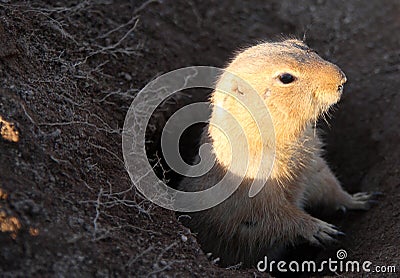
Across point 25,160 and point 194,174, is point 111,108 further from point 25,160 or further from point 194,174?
point 25,160

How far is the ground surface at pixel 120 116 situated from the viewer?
4.04 meters

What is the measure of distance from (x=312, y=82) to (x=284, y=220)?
140 centimetres

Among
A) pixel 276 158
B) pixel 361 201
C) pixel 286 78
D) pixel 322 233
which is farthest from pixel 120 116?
pixel 361 201

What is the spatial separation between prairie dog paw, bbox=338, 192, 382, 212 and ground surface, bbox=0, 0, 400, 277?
10 cm

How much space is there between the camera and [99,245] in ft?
13.4

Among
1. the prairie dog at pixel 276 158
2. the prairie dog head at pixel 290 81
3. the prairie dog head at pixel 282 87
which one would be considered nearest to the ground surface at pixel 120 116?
the prairie dog at pixel 276 158

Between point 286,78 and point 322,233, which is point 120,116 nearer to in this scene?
point 286,78

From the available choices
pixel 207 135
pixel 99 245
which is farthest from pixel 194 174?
pixel 99 245

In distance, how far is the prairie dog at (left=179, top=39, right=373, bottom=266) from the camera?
5.25 m

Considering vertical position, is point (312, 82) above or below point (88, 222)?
above

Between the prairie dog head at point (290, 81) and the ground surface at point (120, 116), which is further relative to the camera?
the prairie dog head at point (290, 81)

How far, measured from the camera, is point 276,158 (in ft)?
18.2

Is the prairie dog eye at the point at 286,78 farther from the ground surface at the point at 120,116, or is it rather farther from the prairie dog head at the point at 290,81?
the ground surface at the point at 120,116

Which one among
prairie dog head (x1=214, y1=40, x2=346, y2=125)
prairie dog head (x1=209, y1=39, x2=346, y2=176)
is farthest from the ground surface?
prairie dog head (x1=214, y1=40, x2=346, y2=125)
